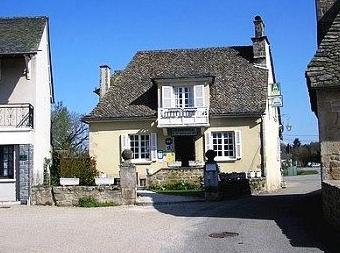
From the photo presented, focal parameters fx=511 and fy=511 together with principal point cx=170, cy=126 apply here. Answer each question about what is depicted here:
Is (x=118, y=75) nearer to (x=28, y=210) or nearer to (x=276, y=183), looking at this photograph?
(x=276, y=183)

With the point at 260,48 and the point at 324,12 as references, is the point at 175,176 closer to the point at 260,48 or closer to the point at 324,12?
the point at 260,48

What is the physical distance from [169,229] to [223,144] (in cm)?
1705

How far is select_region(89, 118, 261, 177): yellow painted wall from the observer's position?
29.0 m

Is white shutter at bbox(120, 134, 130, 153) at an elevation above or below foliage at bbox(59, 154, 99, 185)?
above

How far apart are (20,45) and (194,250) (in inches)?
591

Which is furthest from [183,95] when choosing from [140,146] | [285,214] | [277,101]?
[285,214]

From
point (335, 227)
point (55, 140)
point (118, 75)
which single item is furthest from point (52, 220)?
point (55, 140)

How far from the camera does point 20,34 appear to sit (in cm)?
2327

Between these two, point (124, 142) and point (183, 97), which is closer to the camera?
point (183, 97)

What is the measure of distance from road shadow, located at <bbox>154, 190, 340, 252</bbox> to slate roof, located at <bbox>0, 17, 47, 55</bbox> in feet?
29.2

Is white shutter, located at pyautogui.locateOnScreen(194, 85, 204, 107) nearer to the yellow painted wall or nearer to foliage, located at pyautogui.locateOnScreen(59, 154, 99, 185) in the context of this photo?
the yellow painted wall

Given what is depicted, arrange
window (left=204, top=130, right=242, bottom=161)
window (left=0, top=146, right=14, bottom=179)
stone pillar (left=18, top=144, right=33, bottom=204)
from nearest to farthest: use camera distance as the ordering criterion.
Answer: stone pillar (left=18, top=144, right=33, bottom=204) < window (left=0, top=146, right=14, bottom=179) < window (left=204, top=130, right=242, bottom=161)

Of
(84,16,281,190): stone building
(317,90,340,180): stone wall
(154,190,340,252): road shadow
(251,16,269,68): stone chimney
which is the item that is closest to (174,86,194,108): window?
(84,16,281,190): stone building

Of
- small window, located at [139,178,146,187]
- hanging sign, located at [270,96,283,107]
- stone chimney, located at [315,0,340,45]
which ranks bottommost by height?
small window, located at [139,178,146,187]
